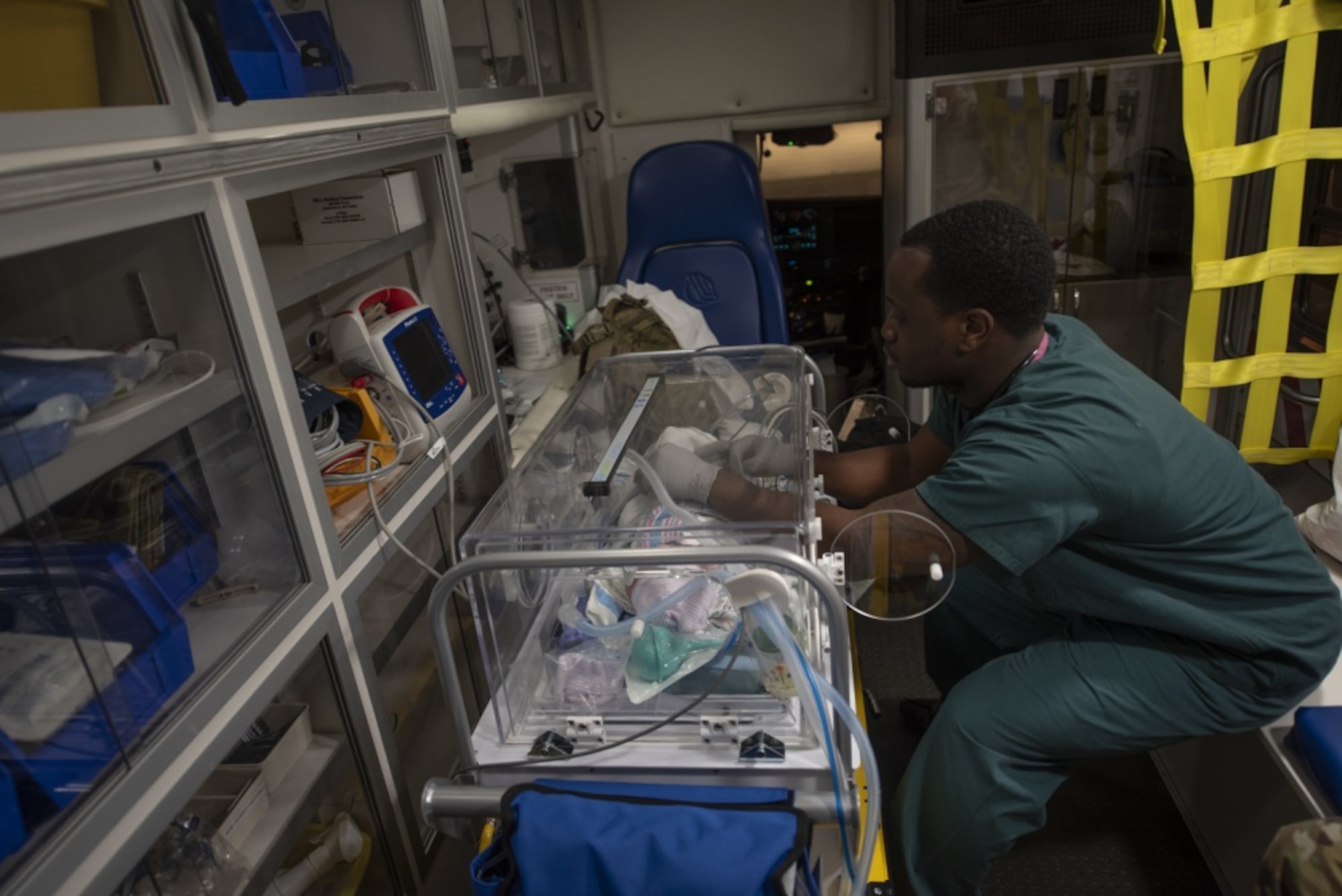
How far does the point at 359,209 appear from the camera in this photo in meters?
1.61

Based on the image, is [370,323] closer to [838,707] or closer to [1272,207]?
[838,707]

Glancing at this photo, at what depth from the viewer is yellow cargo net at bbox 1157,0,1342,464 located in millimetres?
1793

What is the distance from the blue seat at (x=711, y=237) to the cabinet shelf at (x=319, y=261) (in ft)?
4.64

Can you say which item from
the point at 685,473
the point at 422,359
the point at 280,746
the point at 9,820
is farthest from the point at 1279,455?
the point at 9,820

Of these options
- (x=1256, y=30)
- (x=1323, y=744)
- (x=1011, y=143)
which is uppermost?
(x=1256, y=30)

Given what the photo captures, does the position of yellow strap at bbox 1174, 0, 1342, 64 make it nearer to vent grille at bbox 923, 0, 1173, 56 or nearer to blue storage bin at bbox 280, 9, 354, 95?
vent grille at bbox 923, 0, 1173, 56

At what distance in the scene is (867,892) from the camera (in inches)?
43.8

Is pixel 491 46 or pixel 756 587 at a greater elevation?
pixel 491 46

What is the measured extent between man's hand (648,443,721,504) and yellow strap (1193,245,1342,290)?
1.28 m

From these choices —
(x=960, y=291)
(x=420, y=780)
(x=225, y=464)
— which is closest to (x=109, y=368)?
(x=225, y=464)

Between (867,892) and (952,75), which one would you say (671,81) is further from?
(867,892)

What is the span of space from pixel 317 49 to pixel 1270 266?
2.06 meters

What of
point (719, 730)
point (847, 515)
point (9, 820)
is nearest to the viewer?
point (9, 820)

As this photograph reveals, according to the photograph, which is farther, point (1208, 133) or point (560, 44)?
point (560, 44)
